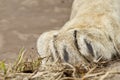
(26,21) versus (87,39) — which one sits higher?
(26,21)

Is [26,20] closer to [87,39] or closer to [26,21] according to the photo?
[26,21]

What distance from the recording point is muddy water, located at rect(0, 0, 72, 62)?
Answer: 234 cm

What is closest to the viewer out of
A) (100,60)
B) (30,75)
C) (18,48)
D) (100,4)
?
(30,75)

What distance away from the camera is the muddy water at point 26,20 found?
2336 mm

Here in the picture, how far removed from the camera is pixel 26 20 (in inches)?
104

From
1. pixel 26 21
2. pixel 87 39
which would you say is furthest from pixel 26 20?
pixel 87 39

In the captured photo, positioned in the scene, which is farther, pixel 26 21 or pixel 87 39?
pixel 26 21

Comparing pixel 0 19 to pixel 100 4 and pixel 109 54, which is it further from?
pixel 109 54

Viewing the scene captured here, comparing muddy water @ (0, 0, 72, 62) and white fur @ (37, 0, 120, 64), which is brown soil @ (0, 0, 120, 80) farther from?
white fur @ (37, 0, 120, 64)

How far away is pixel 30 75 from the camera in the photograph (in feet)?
4.82

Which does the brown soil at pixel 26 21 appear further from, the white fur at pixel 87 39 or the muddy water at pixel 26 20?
the white fur at pixel 87 39

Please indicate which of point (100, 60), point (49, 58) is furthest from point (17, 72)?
point (100, 60)

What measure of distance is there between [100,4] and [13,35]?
23.9 inches

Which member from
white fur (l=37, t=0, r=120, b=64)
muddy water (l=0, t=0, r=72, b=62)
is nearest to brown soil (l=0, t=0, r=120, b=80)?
muddy water (l=0, t=0, r=72, b=62)
